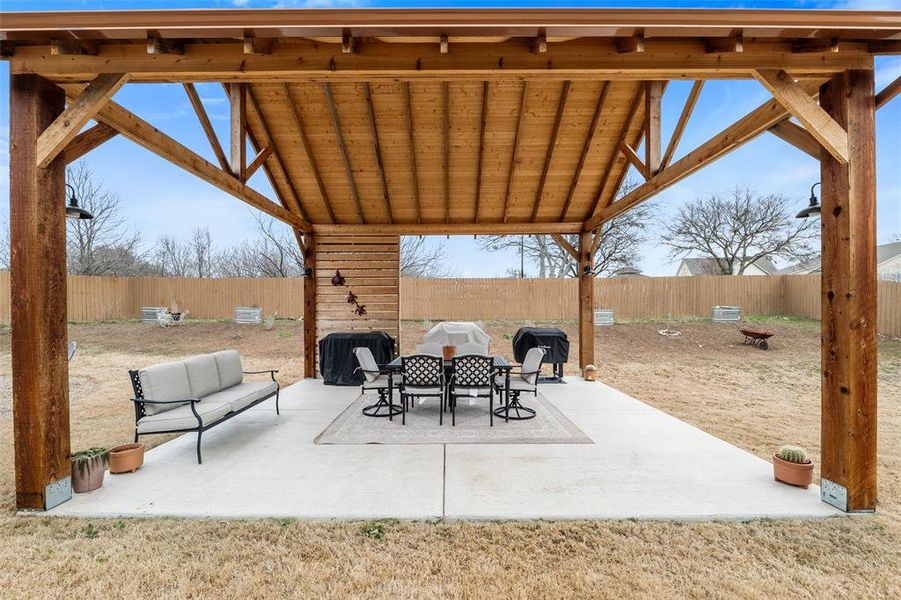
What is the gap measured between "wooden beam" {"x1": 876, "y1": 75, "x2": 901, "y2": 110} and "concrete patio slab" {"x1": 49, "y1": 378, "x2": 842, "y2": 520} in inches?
115

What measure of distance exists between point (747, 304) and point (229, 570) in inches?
737

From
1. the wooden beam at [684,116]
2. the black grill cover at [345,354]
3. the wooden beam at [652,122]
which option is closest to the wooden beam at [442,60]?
the wooden beam at [684,116]

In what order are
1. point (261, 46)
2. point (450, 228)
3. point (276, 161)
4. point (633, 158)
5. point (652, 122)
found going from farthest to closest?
point (450, 228) < point (276, 161) < point (633, 158) < point (652, 122) < point (261, 46)

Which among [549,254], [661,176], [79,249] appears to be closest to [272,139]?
[661,176]

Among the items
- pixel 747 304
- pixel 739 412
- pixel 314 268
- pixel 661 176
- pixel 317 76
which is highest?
pixel 317 76

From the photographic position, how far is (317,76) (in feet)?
10.3

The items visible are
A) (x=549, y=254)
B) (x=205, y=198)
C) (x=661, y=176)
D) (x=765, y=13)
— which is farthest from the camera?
(x=205, y=198)

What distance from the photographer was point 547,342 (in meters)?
7.91

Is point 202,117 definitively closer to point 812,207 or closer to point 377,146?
point 377,146

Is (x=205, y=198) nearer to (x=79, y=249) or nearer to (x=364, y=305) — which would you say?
(x=79, y=249)

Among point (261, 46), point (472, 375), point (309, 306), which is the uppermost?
point (261, 46)

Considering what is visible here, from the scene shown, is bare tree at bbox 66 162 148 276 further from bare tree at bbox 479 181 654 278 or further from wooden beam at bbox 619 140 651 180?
wooden beam at bbox 619 140 651 180

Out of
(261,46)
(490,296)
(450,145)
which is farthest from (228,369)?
(490,296)

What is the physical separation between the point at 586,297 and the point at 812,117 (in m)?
5.22
